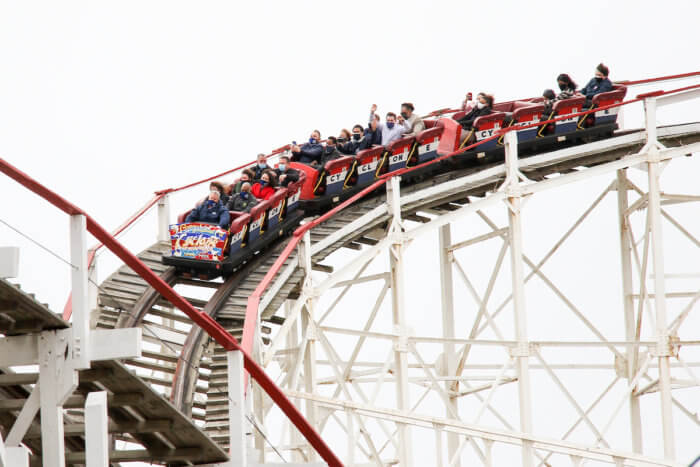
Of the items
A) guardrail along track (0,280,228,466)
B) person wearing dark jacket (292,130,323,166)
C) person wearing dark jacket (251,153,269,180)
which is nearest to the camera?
guardrail along track (0,280,228,466)

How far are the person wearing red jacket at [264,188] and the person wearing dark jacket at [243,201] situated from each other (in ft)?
1.54

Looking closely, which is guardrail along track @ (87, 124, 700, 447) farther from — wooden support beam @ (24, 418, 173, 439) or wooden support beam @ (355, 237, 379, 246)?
wooden support beam @ (24, 418, 173, 439)

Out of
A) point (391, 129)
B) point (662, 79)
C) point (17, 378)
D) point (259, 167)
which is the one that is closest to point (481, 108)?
point (391, 129)

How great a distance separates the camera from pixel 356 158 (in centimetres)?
1942

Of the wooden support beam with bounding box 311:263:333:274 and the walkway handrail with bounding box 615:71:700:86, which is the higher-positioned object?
the walkway handrail with bounding box 615:71:700:86

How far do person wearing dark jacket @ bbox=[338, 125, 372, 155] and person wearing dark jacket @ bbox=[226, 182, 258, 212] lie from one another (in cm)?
260

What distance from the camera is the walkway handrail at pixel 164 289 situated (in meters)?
8.73

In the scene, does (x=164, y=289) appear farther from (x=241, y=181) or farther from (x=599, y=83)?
(x=599, y=83)

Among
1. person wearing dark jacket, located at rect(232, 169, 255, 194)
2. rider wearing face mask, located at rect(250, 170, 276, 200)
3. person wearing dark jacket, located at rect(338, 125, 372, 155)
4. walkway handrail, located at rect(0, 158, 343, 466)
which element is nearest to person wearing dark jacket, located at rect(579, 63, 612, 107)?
person wearing dark jacket, located at rect(338, 125, 372, 155)

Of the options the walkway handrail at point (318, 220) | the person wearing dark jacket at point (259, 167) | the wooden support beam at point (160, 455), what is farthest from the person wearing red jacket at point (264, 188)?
the wooden support beam at point (160, 455)

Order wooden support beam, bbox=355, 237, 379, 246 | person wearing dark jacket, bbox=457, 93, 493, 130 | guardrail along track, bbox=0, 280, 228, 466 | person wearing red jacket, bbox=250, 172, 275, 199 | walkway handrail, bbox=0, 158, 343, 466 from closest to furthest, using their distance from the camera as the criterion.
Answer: walkway handrail, bbox=0, 158, 343, 466 < guardrail along track, bbox=0, 280, 228, 466 < person wearing red jacket, bbox=250, 172, 275, 199 < wooden support beam, bbox=355, 237, 379, 246 < person wearing dark jacket, bbox=457, 93, 493, 130

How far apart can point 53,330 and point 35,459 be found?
5.63ft

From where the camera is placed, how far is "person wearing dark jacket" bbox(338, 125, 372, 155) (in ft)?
67.4

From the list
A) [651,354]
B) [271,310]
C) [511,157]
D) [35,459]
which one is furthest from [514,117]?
[35,459]
